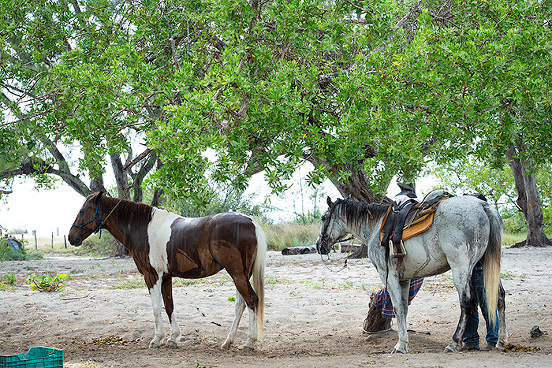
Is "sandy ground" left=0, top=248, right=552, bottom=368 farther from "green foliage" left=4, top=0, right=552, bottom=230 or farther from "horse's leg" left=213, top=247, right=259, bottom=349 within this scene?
"green foliage" left=4, top=0, right=552, bottom=230

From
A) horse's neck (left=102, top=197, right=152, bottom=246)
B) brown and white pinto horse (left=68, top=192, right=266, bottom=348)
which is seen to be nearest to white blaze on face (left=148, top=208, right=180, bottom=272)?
brown and white pinto horse (left=68, top=192, right=266, bottom=348)

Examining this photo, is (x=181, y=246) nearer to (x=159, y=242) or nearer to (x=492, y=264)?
(x=159, y=242)

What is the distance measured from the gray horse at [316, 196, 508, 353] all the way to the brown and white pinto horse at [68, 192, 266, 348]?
143 centimetres

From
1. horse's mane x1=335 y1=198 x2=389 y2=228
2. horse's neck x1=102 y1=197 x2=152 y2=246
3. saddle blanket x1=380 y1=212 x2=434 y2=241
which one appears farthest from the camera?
horse's neck x1=102 y1=197 x2=152 y2=246

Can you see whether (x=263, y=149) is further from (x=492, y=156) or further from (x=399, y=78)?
(x=492, y=156)

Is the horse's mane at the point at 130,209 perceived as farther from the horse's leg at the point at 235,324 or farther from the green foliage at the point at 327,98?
the horse's leg at the point at 235,324

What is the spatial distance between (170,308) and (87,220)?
1.52m

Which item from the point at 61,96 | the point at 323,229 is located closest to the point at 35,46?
the point at 61,96

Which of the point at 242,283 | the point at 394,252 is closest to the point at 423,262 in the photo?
the point at 394,252

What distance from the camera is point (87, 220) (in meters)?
6.07

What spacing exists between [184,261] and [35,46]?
4.99 meters

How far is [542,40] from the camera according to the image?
517 centimetres

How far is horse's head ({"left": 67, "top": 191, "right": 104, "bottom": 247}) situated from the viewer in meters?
6.07

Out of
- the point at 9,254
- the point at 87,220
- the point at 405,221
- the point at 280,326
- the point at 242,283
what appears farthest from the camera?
the point at 9,254
